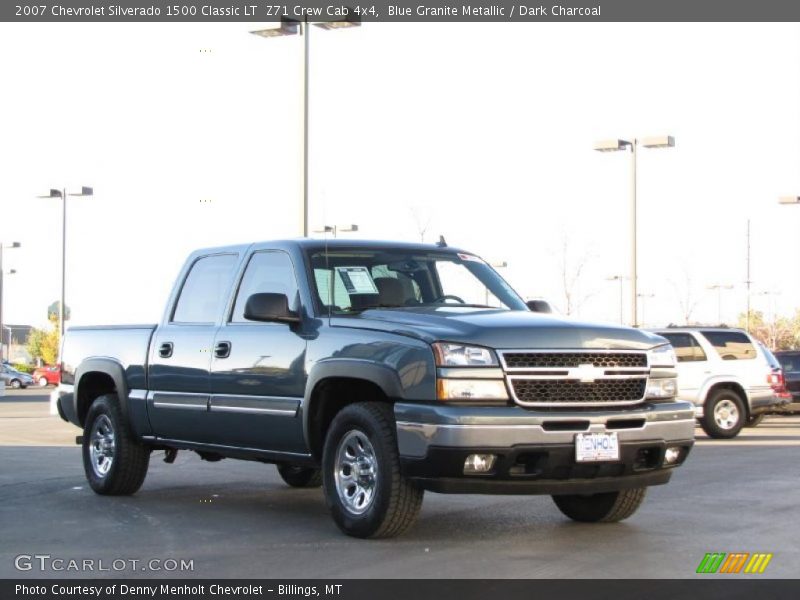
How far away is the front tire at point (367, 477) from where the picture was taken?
7.98 m

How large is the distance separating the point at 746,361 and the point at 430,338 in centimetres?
1326

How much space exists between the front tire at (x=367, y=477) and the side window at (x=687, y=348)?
12.3 m

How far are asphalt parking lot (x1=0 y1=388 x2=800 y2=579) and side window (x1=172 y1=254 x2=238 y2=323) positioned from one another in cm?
155

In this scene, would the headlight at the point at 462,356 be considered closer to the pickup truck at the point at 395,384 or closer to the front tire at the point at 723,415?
the pickup truck at the point at 395,384

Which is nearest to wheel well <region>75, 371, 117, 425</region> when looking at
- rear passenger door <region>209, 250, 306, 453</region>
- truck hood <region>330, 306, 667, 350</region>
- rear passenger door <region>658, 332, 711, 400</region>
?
rear passenger door <region>209, 250, 306, 453</region>

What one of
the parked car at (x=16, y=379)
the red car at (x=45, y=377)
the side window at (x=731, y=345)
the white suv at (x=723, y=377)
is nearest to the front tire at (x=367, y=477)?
the white suv at (x=723, y=377)

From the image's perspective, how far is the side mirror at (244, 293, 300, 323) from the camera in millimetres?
8766

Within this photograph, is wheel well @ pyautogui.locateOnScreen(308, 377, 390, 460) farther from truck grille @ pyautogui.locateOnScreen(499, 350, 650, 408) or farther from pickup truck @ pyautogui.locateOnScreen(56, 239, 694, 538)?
truck grille @ pyautogui.locateOnScreen(499, 350, 650, 408)

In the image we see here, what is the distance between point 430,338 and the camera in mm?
7863

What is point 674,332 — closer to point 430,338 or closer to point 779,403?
point 779,403

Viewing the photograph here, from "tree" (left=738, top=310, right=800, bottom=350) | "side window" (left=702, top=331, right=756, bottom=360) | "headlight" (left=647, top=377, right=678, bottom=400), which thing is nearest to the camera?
"headlight" (left=647, top=377, right=678, bottom=400)

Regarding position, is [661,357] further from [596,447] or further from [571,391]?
[596,447]

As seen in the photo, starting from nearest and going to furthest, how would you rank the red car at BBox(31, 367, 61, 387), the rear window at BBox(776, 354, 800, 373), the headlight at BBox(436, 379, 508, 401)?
the headlight at BBox(436, 379, 508, 401) → the rear window at BBox(776, 354, 800, 373) → the red car at BBox(31, 367, 61, 387)

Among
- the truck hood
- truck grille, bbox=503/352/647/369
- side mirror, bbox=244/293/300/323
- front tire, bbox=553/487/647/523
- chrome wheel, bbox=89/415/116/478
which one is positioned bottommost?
front tire, bbox=553/487/647/523
